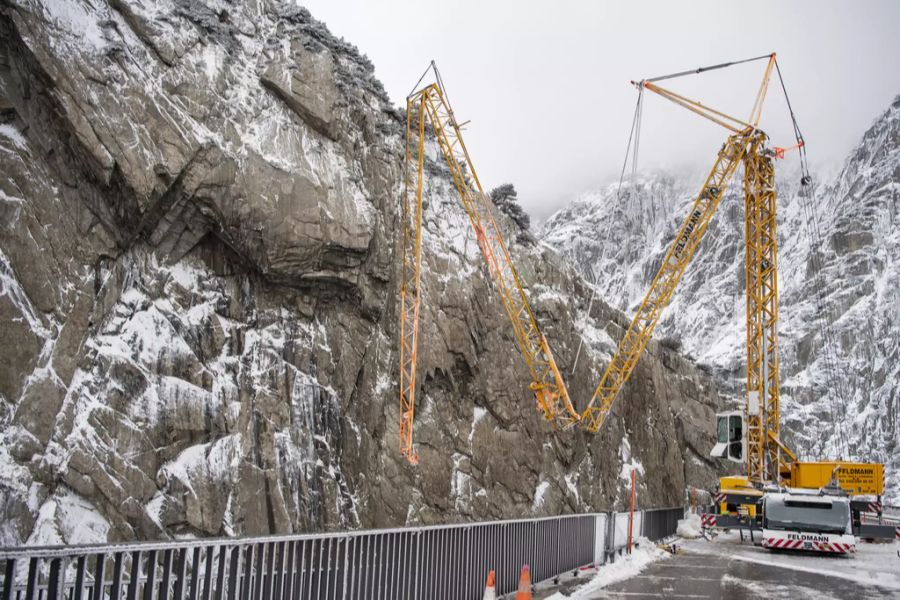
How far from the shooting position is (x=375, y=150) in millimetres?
44094

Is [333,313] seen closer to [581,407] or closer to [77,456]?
[77,456]

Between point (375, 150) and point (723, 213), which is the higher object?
point (723, 213)

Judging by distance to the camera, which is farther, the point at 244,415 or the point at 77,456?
the point at 244,415

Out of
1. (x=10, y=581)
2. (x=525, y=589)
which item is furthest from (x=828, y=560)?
(x=10, y=581)

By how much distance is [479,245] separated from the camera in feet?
165

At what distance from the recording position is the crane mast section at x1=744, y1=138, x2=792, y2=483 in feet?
136

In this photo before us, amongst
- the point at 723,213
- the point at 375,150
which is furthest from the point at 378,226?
the point at 723,213

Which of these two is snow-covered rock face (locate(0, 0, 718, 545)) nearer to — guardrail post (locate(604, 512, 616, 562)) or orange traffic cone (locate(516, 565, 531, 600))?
guardrail post (locate(604, 512, 616, 562))

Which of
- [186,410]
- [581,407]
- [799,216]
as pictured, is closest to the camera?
[186,410]

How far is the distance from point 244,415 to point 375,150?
18.7 meters

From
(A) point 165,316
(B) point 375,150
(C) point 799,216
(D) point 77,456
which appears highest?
(C) point 799,216

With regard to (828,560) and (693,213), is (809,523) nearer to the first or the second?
(828,560)

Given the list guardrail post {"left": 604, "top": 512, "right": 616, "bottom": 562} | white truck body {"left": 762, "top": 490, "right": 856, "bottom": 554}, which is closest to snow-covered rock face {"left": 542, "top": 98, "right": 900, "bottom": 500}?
white truck body {"left": 762, "top": 490, "right": 856, "bottom": 554}

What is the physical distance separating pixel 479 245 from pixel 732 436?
70.5 feet
